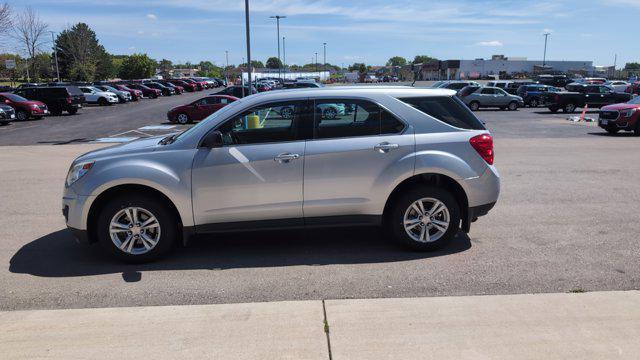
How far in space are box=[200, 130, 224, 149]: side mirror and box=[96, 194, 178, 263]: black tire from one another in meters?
0.76

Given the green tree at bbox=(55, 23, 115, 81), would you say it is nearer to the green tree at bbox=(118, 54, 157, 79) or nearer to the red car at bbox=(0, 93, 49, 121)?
the green tree at bbox=(118, 54, 157, 79)

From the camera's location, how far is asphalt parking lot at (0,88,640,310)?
4.48 m

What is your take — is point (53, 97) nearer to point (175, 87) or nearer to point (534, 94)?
point (175, 87)

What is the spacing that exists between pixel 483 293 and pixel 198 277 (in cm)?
262

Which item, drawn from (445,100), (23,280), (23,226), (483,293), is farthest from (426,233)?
(23,226)

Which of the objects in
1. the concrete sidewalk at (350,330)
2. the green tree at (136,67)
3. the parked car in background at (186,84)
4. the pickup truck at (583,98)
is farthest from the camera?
the green tree at (136,67)

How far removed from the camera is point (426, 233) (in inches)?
212

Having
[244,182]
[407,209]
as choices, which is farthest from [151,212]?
[407,209]

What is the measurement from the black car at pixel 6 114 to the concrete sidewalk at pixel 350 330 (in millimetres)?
23660

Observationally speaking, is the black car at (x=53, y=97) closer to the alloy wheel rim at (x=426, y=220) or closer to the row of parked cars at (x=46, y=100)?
the row of parked cars at (x=46, y=100)

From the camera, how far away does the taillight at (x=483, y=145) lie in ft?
17.6

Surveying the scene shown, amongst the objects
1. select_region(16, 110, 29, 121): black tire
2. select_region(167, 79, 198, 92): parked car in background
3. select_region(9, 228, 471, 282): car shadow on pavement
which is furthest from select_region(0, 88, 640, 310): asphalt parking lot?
select_region(167, 79, 198, 92): parked car in background

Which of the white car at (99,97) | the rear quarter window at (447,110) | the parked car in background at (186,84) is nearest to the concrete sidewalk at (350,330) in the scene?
the rear quarter window at (447,110)

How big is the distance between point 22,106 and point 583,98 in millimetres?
31168
